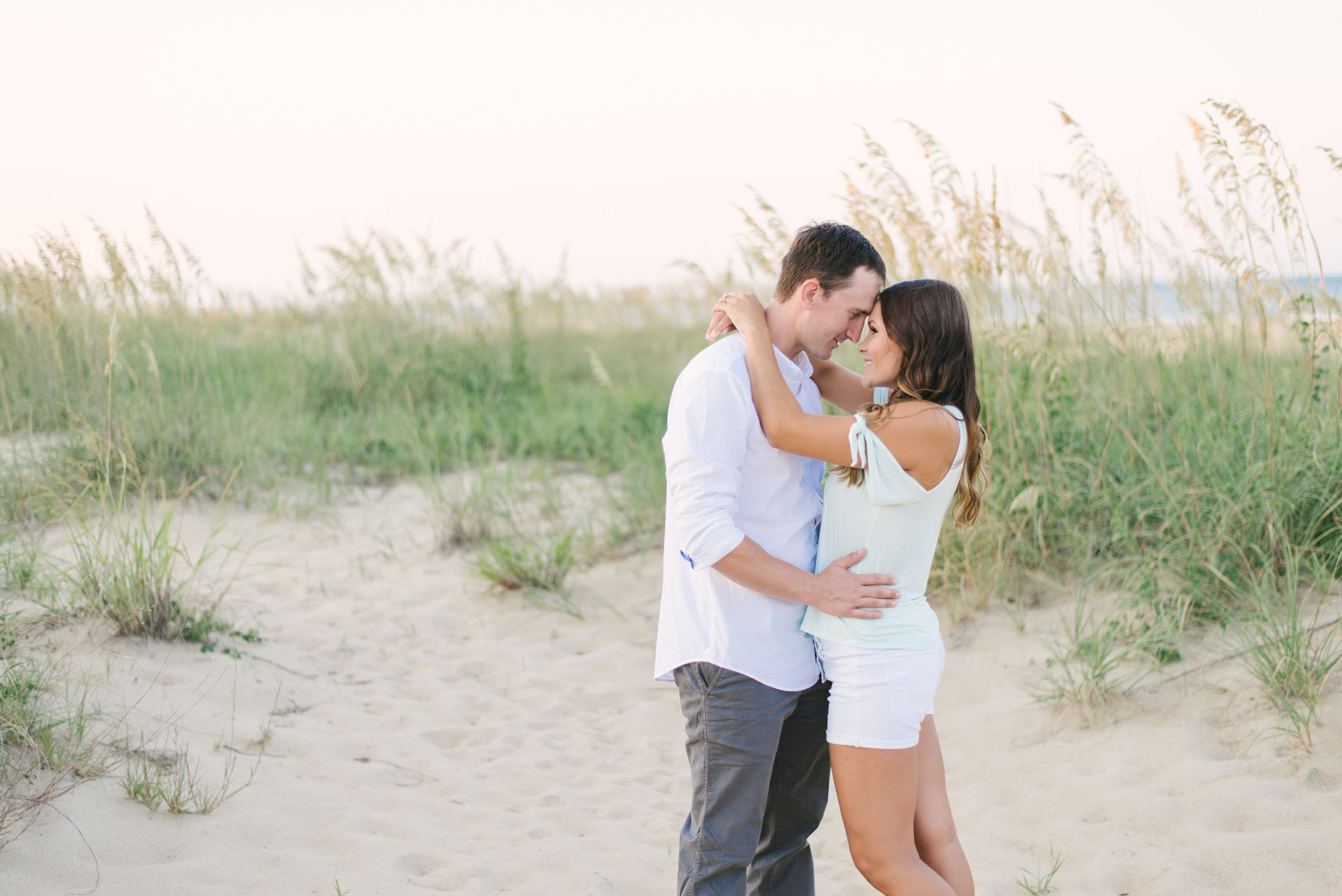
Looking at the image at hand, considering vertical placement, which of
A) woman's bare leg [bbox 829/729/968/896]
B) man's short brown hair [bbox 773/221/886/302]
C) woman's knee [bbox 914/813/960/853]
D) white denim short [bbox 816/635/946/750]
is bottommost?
woman's knee [bbox 914/813/960/853]

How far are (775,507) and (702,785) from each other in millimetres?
700

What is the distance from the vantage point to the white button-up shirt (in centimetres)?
214

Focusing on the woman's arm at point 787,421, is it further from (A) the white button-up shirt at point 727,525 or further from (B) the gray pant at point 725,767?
(B) the gray pant at point 725,767

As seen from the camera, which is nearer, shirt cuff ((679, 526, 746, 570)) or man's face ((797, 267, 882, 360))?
shirt cuff ((679, 526, 746, 570))

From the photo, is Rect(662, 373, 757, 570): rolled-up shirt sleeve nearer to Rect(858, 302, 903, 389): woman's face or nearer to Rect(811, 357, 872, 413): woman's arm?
Rect(858, 302, 903, 389): woman's face

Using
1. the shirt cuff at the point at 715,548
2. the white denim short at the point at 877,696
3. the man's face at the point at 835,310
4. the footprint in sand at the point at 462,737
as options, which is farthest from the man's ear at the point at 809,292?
the footprint in sand at the point at 462,737

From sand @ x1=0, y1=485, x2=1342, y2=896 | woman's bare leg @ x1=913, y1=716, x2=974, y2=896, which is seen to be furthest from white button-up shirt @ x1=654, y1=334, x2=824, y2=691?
sand @ x1=0, y1=485, x2=1342, y2=896

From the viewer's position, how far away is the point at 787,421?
7.12ft

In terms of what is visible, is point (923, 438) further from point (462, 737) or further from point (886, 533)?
point (462, 737)

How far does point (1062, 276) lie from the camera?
4941 mm

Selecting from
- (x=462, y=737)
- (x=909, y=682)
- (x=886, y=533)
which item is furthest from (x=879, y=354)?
(x=462, y=737)

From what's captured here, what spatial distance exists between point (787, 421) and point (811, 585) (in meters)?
0.40

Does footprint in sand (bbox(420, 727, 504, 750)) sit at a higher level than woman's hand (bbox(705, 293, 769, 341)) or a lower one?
lower

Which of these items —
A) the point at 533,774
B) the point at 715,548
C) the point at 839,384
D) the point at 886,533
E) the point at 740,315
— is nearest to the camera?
the point at 715,548
